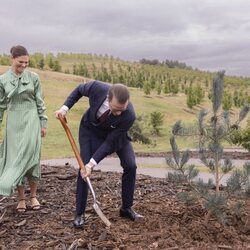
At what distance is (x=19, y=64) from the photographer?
4.81 m

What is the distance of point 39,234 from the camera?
176 inches

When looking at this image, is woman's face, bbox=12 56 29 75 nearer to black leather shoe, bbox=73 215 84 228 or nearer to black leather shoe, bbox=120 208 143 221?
black leather shoe, bbox=73 215 84 228

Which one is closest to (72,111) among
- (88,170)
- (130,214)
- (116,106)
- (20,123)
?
(20,123)

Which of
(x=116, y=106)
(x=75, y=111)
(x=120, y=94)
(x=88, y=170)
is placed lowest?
(x=75, y=111)

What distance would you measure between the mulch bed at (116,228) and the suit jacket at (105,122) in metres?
0.71

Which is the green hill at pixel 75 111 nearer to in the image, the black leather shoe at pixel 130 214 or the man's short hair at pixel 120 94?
the black leather shoe at pixel 130 214

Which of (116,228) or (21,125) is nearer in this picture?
(116,228)

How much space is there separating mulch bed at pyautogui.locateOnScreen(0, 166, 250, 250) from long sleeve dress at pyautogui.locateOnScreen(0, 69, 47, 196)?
44 centimetres

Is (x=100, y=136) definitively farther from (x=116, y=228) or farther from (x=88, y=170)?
(x=116, y=228)

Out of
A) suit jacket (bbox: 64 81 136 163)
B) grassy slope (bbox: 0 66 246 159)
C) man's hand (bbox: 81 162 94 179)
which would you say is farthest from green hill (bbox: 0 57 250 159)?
man's hand (bbox: 81 162 94 179)

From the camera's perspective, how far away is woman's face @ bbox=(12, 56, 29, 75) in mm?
4758

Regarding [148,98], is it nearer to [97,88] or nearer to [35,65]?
[35,65]

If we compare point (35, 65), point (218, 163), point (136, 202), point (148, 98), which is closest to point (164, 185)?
point (136, 202)

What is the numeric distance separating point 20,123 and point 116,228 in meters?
1.43
